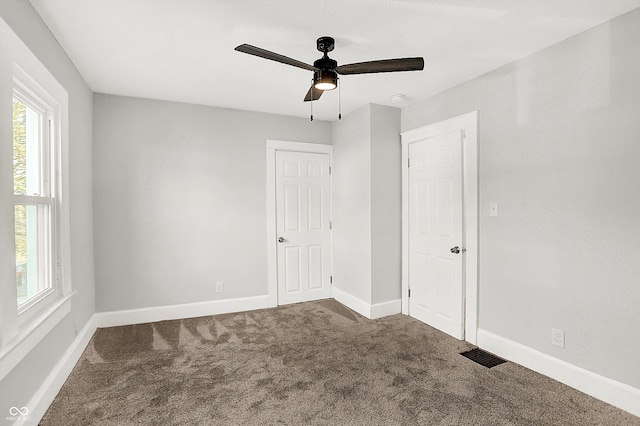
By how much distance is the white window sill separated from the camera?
1594mm

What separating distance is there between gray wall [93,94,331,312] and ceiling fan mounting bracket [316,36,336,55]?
2.02 metres

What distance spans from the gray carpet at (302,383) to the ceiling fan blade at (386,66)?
2.20 meters

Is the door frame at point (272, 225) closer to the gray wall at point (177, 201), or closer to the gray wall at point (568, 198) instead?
the gray wall at point (177, 201)

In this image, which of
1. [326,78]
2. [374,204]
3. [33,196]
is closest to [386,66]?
[326,78]

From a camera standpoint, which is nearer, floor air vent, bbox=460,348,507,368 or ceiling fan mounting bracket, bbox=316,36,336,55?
ceiling fan mounting bracket, bbox=316,36,336,55

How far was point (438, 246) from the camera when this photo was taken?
139 inches

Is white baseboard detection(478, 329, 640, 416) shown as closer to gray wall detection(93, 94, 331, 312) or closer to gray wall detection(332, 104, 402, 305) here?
gray wall detection(332, 104, 402, 305)

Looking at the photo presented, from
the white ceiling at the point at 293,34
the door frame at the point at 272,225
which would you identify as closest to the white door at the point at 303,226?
the door frame at the point at 272,225

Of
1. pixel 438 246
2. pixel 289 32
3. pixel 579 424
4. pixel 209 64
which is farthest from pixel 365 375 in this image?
pixel 209 64

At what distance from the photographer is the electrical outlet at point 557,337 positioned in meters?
2.46

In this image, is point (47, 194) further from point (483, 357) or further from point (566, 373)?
point (566, 373)

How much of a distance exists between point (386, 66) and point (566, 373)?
8.29ft

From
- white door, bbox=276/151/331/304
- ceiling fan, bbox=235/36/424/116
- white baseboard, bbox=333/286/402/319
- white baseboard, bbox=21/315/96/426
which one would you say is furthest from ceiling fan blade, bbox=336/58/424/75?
white baseboard, bbox=21/315/96/426

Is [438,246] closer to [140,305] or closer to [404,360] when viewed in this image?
[404,360]
